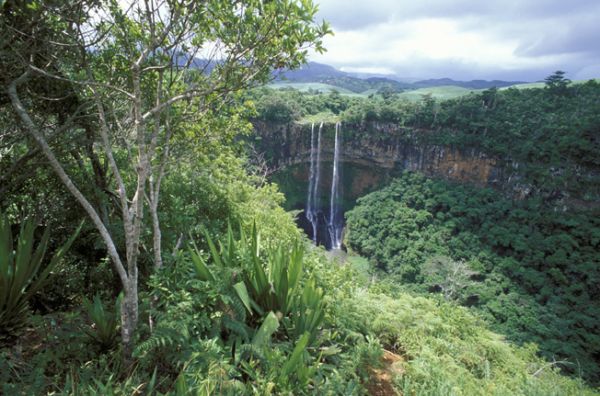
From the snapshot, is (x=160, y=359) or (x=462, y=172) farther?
(x=462, y=172)

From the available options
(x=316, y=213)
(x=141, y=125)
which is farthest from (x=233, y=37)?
(x=316, y=213)

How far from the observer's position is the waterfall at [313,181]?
37.5 meters

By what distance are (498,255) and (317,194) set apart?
20.1 metres

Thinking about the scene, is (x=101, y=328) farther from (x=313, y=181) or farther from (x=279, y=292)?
(x=313, y=181)

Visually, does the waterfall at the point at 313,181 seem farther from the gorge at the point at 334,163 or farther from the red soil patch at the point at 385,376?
the red soil patch at the point at 385,376

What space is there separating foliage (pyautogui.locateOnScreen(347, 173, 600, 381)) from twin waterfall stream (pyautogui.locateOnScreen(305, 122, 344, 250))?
3.38 m

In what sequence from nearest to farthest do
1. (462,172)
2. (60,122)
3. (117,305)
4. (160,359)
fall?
1. (160,359)
2. (117,305)
3. (60,122)
4. (462,172)

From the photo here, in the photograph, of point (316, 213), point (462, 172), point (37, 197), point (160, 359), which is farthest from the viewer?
point (316, 213)

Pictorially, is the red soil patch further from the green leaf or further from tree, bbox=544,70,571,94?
tree, bbox=544,70,571,94

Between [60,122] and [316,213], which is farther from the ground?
[60,122]

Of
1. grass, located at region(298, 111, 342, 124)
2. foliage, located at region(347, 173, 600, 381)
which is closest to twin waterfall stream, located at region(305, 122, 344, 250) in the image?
grass, located at region(298, 111, 342, 124)

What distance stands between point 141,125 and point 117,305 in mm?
1305

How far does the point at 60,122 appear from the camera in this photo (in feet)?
9.35

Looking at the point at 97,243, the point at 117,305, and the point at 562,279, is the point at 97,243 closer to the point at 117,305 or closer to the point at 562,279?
the point at 117,305
